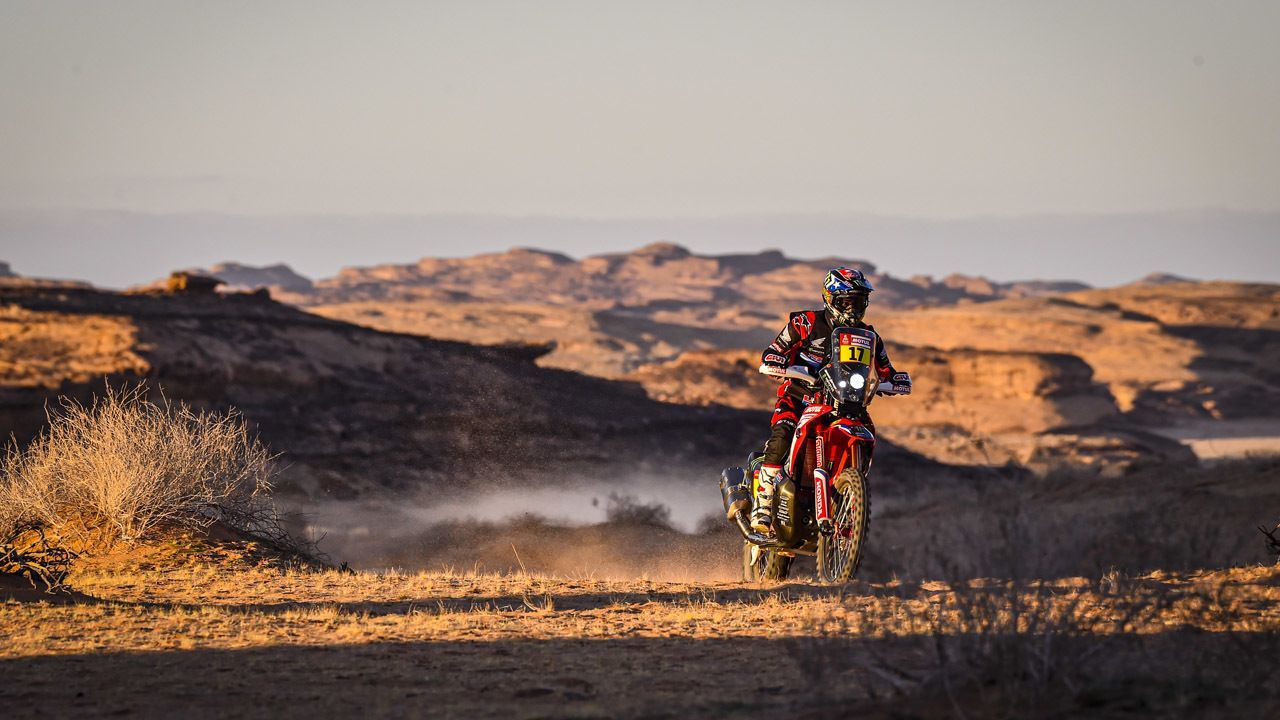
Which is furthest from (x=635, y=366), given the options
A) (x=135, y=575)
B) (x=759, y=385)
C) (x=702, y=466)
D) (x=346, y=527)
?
(x=135, y=575)

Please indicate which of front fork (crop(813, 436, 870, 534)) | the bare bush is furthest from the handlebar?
the bare bush

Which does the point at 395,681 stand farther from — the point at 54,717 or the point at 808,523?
the point at 808,523

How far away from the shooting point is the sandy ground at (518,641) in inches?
270

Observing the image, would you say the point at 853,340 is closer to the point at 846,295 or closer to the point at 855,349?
the point at 855,349

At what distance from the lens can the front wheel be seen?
10281mm

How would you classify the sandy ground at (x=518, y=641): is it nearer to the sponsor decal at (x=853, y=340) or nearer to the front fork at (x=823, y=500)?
the front fork at (x=823, y=500)

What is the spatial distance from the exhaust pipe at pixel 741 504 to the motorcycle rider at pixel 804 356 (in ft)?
0.40

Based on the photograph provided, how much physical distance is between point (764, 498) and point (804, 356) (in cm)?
132

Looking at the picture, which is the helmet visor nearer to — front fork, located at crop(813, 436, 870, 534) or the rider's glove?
the rider's glove

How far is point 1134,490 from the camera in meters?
28.7

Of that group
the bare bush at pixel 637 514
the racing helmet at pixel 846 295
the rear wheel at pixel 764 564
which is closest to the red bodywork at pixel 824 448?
the racing helmet at pixel 846 295

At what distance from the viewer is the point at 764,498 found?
37.8 feet

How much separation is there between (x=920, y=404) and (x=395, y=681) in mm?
51668

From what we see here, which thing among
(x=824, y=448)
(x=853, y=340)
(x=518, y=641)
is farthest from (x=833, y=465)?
(x=518, y=641)
